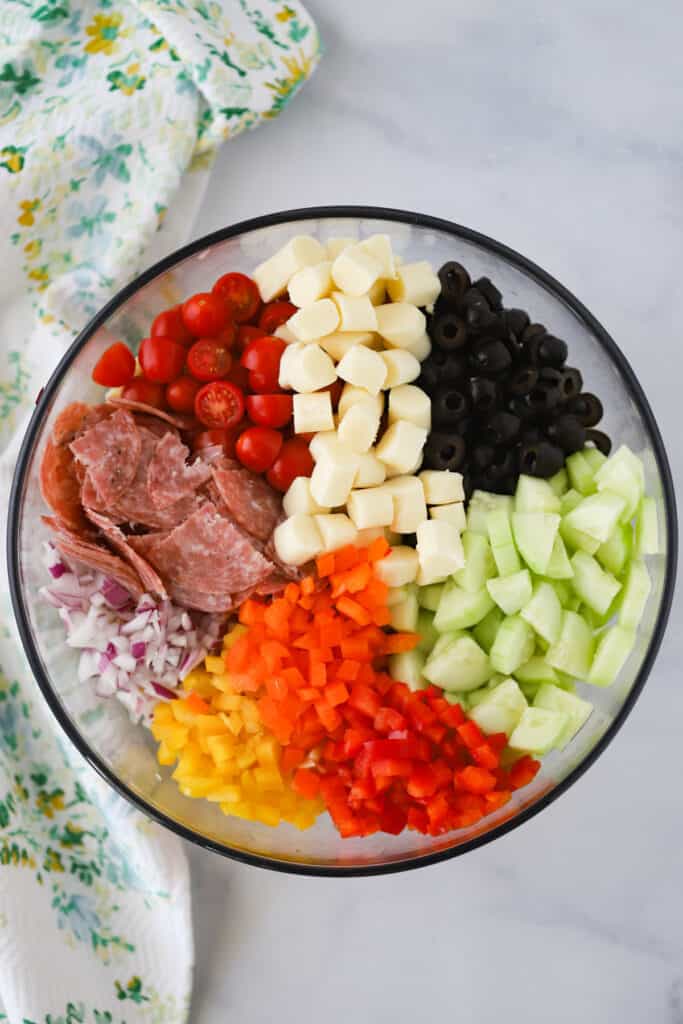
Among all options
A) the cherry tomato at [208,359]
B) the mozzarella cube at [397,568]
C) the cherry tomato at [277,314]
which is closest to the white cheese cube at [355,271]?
the cherry tomato at [277,314]

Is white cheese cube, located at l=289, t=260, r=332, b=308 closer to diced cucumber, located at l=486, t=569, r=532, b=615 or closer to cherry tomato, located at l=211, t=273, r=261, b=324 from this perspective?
cherry tomato, located at l=211, t=273, r=261, b=324

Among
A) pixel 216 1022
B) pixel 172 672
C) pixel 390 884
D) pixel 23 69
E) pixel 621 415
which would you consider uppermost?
pixel 23 69

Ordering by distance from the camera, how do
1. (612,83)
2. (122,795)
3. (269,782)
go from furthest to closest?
1. (612,83)
2. (122,795)
3. (269,782)

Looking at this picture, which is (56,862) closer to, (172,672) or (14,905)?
(14,905)

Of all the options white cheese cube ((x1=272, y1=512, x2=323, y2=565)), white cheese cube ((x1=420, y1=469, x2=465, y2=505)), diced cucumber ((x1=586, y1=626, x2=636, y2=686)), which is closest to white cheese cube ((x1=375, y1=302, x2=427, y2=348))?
white cheese cube ((x1=420, y1=469, x2=465, y2=505))

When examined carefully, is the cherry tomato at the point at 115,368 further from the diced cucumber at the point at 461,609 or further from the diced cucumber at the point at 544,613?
the diced cucumber at the point at 544,613

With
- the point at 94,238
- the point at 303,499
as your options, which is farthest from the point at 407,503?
the point at 94,238

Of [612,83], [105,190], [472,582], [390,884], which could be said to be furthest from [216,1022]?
[612,83]
